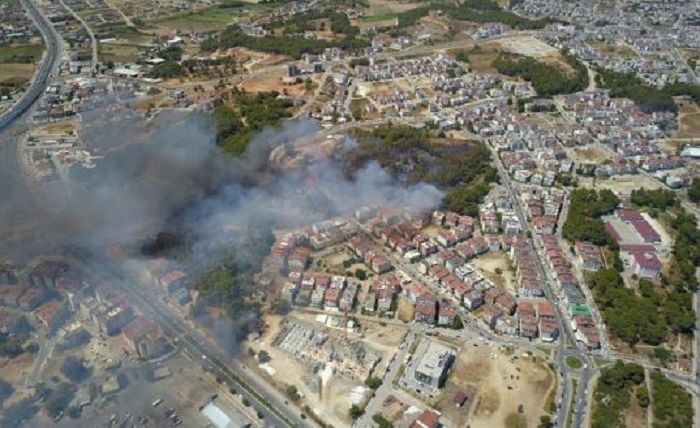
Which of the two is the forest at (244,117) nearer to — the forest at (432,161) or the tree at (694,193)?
the forest at (432,161)

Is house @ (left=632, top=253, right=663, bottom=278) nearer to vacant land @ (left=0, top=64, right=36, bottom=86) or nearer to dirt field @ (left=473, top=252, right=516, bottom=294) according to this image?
dirt field @ (left=473, top=252, right=516, bottom=294)

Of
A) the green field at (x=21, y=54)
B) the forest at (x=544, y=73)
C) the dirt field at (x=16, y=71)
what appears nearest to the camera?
the forest at (x=544, y=73)

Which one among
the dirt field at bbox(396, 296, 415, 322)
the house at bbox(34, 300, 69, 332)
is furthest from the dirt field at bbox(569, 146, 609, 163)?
the house at bbox(34, 300, 69, 332)

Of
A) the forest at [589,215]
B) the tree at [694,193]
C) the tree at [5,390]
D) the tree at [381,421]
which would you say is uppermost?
the tree at [5,390]

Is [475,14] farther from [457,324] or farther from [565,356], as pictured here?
[565,356]

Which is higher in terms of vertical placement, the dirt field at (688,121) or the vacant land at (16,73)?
the vacant land at (16,73)

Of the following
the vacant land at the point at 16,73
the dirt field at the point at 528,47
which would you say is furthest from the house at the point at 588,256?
the vacant land at the point at 16,73
